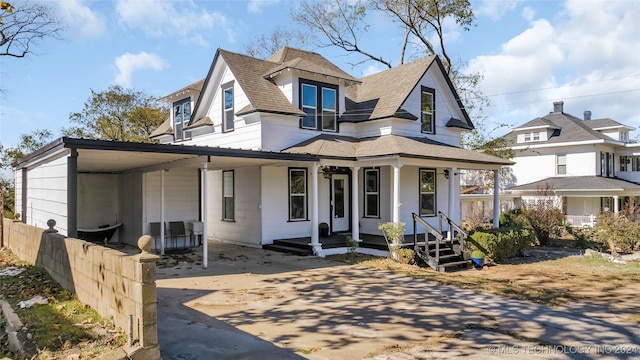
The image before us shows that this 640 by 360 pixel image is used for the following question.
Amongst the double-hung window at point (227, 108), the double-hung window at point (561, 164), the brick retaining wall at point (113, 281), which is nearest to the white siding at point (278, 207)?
the double-hung window at point (227, 108)

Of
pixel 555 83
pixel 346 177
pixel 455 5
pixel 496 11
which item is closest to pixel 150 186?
pixel 346 177

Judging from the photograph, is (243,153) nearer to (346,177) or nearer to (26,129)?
(346,177)

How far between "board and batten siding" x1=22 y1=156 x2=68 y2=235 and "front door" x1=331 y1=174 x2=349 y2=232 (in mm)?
8679

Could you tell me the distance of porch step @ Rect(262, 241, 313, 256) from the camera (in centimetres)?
1312

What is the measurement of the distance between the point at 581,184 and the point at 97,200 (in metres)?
28.3

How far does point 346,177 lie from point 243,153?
5.91 m

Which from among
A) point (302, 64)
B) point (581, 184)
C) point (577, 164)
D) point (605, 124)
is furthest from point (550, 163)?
point (302, 64)

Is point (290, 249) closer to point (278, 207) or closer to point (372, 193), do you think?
point (278, 207)

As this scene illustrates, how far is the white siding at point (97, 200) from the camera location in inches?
597

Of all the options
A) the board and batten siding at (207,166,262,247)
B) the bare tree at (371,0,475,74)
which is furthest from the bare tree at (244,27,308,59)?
the board and batten siding at (207,166,262,247)

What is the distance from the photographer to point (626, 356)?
5340 millimetres

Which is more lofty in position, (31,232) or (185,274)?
(31,232)

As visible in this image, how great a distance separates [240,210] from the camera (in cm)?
1521

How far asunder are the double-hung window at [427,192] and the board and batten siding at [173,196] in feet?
27.9
